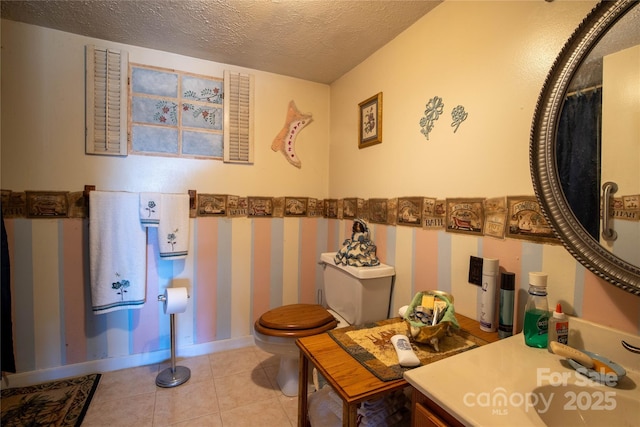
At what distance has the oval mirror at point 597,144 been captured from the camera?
72 centimetres

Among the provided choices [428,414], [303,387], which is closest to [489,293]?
[428,414]

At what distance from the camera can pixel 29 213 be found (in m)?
1.58

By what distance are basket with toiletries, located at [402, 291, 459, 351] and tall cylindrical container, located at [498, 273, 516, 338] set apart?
154 millimetres

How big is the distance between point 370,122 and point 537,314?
1.33 metres

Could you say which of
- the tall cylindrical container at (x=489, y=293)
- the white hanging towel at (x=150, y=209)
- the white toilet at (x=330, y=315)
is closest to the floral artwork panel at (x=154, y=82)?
the white hanging towel at (x=150, y=209)

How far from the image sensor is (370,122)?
5.78ft

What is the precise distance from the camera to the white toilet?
147 centimetres

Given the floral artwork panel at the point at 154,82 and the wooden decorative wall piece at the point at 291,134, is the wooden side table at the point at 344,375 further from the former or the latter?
the floral artwork panel at the point at 154,82

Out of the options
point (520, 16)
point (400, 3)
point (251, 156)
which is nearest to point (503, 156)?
point (520, 16)

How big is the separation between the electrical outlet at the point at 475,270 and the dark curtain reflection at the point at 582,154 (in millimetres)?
401

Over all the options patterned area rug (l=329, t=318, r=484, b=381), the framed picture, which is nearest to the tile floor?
patterned area rug (l=329, t=318, r=484, b=381)

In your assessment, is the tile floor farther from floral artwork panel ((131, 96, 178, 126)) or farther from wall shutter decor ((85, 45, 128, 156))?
floral artwork panel ((131, 96, 178, 126))

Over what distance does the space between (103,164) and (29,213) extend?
18.3 inches

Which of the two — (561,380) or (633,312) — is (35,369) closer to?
(561,380)
